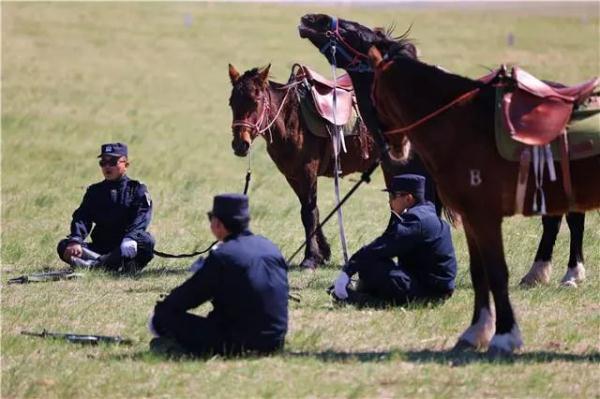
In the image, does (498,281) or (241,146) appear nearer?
(498,281)

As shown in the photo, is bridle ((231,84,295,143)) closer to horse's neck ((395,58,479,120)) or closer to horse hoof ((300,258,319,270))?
horse hoof ((300,258,319,270))

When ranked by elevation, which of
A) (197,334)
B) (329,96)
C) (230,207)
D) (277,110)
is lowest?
(197,334)

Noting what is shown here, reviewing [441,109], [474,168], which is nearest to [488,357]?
[474,168]

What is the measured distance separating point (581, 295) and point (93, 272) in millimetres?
4946

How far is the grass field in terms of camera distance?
27.4 ft

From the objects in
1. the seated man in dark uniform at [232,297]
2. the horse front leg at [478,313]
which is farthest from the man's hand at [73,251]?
the horse front leg at [478,313]

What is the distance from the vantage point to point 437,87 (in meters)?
9.16

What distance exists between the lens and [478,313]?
30.5 ft

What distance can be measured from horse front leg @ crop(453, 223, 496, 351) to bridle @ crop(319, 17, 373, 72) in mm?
3807

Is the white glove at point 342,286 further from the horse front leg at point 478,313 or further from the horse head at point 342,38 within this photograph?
the horse head at point 342,38

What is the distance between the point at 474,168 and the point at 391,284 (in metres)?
2.00

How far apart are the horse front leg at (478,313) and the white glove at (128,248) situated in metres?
4.45

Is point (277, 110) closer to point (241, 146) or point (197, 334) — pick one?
point (241, 146)

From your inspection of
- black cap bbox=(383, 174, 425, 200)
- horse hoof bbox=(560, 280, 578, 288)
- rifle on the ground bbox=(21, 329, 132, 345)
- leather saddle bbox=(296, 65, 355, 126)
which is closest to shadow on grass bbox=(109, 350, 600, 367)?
rifle on the ground bbox=(21, 329, 132, 345)
